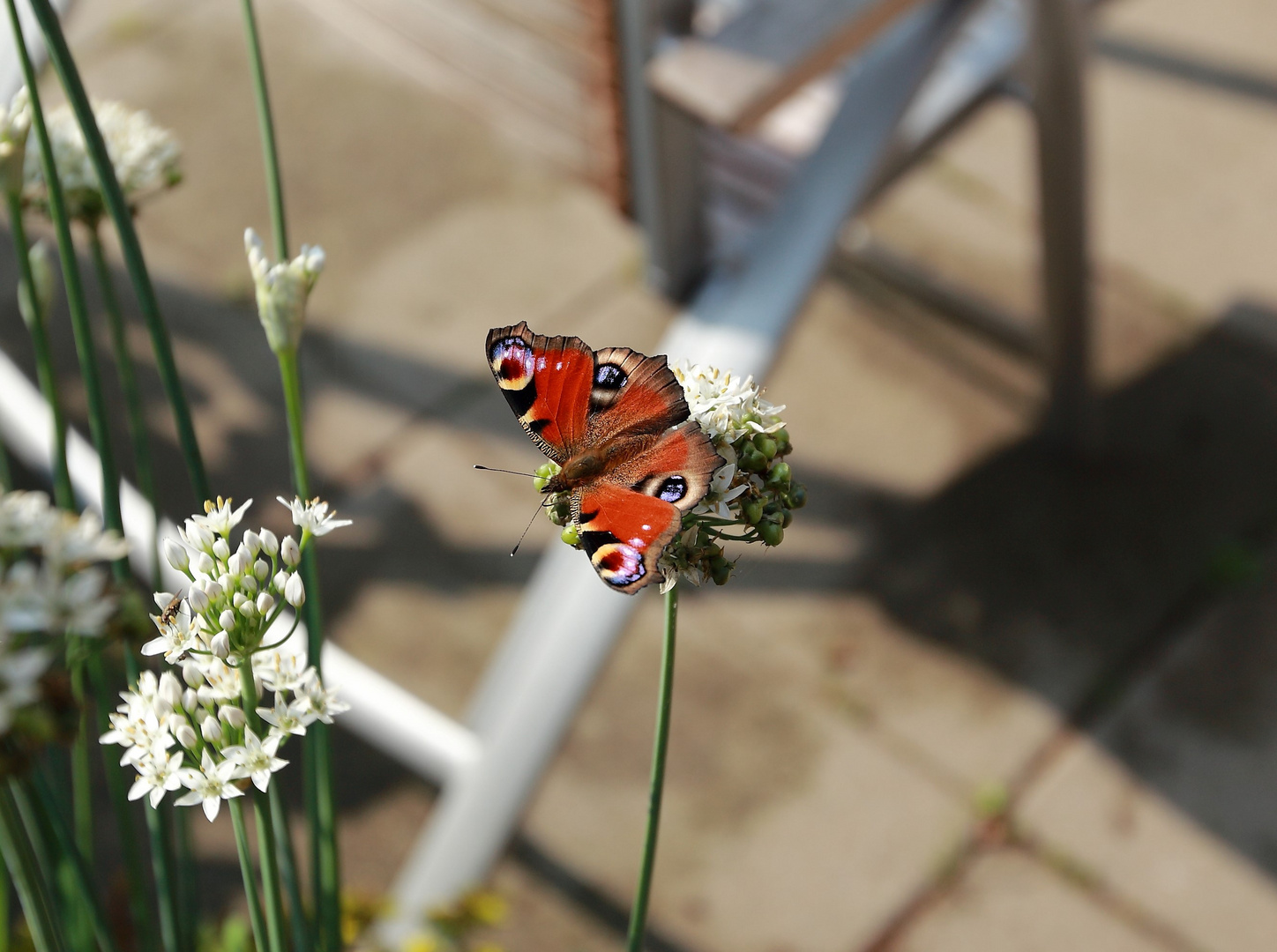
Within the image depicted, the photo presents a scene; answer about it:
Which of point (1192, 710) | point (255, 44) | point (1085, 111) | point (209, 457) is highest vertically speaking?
point (1085, 111)

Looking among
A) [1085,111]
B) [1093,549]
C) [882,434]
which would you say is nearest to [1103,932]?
[1093,549]

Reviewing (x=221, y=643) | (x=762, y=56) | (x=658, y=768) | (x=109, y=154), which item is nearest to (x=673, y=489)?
(x=658, y=768)

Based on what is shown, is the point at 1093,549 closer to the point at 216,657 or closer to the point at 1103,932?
the point at 1103,932

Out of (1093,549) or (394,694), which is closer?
(394,694)

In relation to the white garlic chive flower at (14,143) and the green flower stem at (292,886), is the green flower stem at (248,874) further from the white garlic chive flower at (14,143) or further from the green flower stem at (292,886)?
the white garlic chive flower at (14,143)

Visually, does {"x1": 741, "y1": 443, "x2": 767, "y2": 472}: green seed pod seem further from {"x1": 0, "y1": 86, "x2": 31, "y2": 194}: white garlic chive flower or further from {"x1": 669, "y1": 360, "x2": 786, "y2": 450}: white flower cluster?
{"x1": 0, "y1": 86, "x2": 31, "y2": 194}: white garlic chive flower

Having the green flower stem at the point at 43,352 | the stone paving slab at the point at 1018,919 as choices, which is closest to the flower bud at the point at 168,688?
the green flower stem at the point at 43,352

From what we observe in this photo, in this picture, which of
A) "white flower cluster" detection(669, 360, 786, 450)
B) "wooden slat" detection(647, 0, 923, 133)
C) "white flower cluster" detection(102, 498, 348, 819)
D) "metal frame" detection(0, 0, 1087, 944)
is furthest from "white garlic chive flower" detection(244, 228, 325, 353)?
"metal frame" detection(0, 0, 1087, 944)
